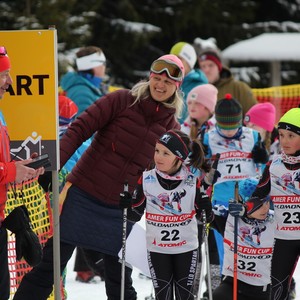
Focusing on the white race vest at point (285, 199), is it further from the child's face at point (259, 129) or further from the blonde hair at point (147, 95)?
the child's face at point (259, 129)

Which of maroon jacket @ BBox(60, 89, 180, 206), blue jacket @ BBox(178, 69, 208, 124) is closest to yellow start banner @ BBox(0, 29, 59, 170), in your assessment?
maroon jacket @ BBox(60, 89, 180, 206)

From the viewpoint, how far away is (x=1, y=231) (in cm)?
518

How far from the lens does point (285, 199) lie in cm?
607

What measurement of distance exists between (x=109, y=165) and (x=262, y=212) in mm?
A: 1110

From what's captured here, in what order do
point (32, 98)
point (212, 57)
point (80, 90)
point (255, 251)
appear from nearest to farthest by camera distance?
point (32, 98)
point (255, 251)
point (80, 90)
point (212, 57)

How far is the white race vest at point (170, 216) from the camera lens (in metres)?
5.95

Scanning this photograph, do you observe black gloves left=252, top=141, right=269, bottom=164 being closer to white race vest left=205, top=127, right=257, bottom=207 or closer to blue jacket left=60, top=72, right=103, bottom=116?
white race vest left=205, top=127, right=257, bottom=207

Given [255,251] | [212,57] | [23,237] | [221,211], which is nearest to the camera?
[23,237]

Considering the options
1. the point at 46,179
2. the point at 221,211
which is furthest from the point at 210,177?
the point at 46,179

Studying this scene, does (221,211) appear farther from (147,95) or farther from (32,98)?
(32,98)

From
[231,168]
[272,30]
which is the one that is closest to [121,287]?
[231,168]

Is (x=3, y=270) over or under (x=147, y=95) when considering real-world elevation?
under

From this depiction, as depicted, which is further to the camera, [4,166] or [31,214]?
[31,214]

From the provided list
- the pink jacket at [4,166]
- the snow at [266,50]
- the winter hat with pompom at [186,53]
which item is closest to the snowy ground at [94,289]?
the winter hat with pompom at [186,53]
